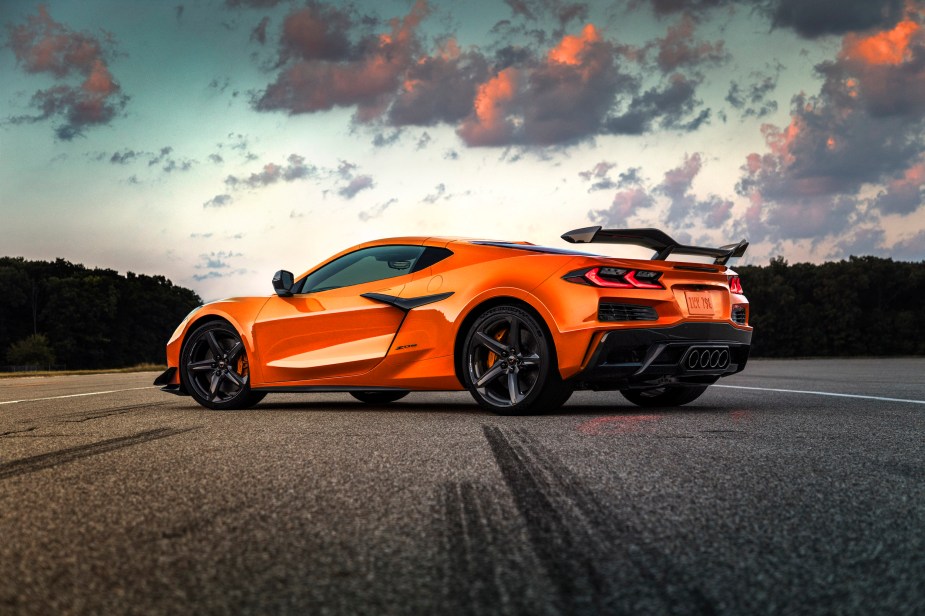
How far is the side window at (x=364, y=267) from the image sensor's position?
767 centimetres

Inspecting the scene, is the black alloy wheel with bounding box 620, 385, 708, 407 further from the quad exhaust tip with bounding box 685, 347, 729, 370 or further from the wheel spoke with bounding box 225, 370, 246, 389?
the wheel spoke with bounding box 225, 370, 246, 389

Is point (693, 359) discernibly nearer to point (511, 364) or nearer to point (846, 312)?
point (511, 364)

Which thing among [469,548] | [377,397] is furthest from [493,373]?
[469,548]

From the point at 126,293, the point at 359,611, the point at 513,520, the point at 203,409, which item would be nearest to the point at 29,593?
the point at 359,611

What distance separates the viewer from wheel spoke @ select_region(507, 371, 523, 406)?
22.1 ft

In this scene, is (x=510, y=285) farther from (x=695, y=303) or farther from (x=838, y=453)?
(x=838, y=453)

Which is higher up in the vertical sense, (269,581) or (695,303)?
(695,303)

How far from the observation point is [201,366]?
28.1 feet

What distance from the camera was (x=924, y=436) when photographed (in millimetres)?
5367

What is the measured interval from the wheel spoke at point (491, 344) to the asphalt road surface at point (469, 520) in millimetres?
965

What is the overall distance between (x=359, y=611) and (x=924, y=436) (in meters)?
4.50

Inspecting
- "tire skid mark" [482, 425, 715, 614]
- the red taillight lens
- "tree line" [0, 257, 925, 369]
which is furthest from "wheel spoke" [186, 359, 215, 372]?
"tree line" [0, 257, 925, 369]

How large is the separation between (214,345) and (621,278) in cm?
411

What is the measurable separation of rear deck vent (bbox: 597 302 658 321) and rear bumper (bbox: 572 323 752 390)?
0.10 m
